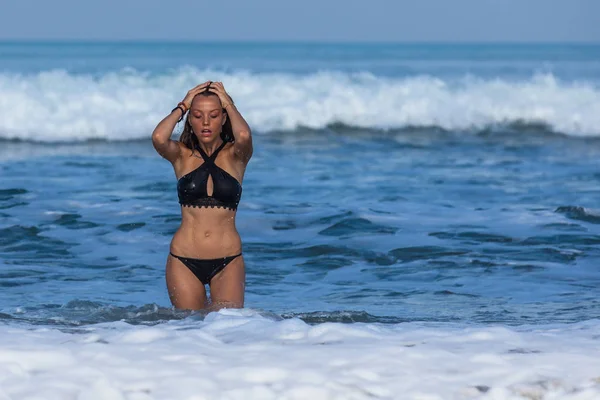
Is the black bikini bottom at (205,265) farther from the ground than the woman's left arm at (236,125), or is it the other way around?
the woman's left arm at (236,125)

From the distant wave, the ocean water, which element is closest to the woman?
the ocean water

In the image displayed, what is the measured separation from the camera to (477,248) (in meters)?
11.6

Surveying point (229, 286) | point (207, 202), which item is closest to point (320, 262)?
point (229, 286)

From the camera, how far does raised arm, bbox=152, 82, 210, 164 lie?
778 centimetres

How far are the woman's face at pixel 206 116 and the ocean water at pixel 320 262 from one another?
1288 millimetres

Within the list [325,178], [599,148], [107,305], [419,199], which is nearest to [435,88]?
[599,148]

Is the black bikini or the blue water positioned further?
the blue water

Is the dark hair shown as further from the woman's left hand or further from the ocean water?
the ocean water

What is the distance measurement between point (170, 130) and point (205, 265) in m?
→ 1.02

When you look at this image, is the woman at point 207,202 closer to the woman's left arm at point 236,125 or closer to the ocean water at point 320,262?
the woman's left arm at point 236,125

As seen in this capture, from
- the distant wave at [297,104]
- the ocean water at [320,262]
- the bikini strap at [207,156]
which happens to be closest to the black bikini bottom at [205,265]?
the ocean water at [320,262]

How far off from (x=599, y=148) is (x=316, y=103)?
8214mm

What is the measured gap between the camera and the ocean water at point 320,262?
598cm

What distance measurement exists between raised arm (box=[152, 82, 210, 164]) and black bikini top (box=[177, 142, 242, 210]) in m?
0.20
